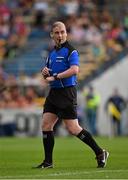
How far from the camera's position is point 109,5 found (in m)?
39.1

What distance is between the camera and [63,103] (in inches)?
591

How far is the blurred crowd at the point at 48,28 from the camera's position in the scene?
34906 millimetres

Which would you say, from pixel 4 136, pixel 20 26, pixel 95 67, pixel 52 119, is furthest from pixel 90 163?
pixel 20 26

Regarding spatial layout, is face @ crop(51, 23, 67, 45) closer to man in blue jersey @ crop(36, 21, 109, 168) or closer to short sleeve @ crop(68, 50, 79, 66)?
man in blue jersey @ crop(36, 21, 109, 168)

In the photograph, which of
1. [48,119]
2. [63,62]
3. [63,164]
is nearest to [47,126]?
[48,119]

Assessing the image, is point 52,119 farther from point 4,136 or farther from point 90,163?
point 4,136

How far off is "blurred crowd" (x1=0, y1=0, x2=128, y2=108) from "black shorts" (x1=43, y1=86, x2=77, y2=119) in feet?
62.7

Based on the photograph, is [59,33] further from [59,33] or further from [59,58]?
[59,58]

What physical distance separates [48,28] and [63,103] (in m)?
23.4

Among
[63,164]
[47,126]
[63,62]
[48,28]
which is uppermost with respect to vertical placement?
[48,28]

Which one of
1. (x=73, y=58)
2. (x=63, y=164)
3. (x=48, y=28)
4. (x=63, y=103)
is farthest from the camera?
(x=48, y=28)

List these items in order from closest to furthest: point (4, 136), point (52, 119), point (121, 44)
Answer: point (52, 119) < point (4, 136) < point (121, 44)

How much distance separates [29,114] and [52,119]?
61.4ft

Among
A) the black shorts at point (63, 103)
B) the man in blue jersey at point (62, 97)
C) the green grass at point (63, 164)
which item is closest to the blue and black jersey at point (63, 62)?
the man in blue jersey at point (62, 97)
